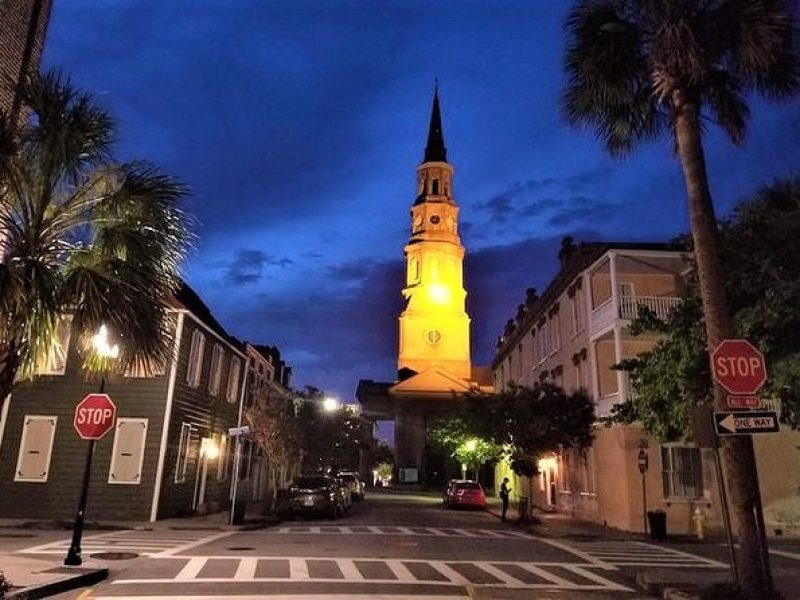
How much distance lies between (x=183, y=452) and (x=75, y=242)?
16381 millimetres

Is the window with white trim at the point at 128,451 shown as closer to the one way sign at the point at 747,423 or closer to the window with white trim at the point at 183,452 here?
the window with white trim at the point at 183,452

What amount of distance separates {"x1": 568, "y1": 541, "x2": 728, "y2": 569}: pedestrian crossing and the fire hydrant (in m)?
2.42

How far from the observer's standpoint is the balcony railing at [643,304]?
25.5 meters

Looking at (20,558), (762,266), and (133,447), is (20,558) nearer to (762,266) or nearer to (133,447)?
(133,447)

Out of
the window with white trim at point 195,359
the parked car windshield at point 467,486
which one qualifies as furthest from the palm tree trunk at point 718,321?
the parked car windshield at point 467,486

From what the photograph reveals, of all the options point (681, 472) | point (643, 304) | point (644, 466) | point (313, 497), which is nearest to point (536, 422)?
point (644, 466)

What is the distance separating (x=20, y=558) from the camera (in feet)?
42.0

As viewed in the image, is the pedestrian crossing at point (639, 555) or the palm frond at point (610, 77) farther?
the pedestrian crossing at point (639, 555)

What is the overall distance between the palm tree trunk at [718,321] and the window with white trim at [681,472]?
14913mm

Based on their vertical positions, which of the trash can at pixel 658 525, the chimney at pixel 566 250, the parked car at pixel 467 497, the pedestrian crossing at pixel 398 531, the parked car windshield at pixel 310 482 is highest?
the chimney at pixel 566 250

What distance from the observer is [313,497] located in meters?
27.1

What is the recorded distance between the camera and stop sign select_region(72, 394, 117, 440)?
12.4 meters

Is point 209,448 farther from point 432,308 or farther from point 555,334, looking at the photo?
point 432,308

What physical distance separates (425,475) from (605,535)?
5138cm
